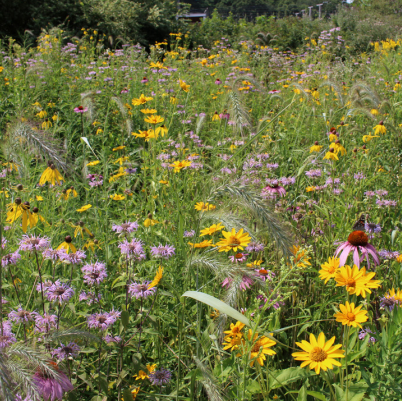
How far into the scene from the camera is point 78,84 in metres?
5.12

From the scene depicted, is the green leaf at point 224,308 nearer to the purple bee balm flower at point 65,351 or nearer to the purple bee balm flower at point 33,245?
the purple bee balm flower at point 65,351

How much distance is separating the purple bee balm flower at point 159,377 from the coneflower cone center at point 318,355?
0.68 meters

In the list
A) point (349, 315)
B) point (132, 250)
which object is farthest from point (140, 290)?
point (349, 315)

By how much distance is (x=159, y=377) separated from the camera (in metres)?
1.48

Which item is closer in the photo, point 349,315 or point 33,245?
point 349,315

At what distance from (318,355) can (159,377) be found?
722 mm

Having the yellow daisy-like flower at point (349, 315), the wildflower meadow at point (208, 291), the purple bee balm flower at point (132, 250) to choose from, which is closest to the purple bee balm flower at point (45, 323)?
the wildflower meadow at point (208, 291)

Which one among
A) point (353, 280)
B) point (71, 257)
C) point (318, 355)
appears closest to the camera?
point (318, 355)

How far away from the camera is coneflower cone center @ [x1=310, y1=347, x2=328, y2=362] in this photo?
104 centimetres

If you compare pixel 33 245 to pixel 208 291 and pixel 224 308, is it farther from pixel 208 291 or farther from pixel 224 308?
pixel 224 308

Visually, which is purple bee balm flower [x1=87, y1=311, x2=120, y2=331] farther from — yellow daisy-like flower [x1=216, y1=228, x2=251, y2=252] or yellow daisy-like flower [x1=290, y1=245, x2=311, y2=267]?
yellow daisy-like flower [x1=290, y1=245, x2=311, y2=267]

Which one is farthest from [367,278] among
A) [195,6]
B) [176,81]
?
[195,6]

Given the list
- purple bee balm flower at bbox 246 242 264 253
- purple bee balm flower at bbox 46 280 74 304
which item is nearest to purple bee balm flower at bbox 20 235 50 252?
purple bee balm flower at bbox 46 280 74 304

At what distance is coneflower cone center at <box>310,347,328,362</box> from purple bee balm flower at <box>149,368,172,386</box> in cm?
68
